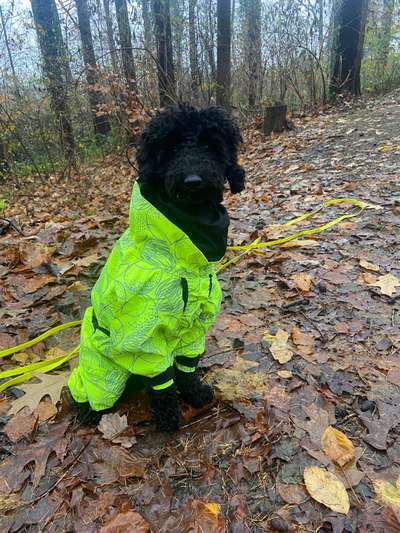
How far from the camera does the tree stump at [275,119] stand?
1034 cm

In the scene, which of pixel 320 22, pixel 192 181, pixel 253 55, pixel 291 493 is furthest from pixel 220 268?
pixel 320 22

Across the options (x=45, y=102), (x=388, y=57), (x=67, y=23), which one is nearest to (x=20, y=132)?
(x=45, y=102)

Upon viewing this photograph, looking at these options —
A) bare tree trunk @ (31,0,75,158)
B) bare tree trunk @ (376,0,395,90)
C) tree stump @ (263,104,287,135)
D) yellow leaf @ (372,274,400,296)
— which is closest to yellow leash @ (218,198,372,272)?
yellow leaf @ (372,274,400,296)

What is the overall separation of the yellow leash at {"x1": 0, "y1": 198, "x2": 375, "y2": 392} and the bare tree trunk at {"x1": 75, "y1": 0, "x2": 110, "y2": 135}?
7.17 meters

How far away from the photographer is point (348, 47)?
1188 centimetres

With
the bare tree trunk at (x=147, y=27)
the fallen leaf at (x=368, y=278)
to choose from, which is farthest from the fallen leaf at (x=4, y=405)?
the bare tree trunk at (x=147, y=27)

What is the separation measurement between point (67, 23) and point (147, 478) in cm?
1301

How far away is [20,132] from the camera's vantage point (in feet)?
32.7

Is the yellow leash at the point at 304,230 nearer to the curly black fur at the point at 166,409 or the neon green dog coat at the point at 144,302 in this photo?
the neon green dog coat at the point at 144,302

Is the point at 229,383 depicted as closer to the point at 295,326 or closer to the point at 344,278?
the point at 295,326

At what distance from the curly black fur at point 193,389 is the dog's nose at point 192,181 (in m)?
1.19

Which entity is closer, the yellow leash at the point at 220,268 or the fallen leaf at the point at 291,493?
the fallen leaf at the point at 291,493

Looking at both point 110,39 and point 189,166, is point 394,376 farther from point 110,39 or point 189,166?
point 110,39

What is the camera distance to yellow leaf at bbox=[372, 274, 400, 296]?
3413 millimetres
